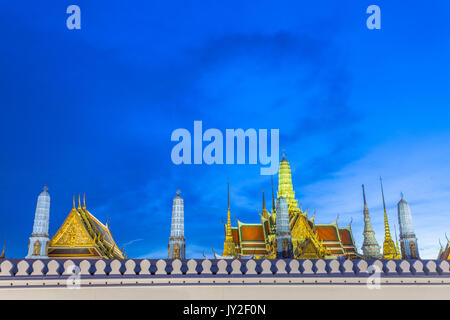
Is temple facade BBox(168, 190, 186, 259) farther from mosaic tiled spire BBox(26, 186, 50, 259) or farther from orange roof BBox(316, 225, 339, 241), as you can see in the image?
orange roof BBox(316, 225, 339, 241)

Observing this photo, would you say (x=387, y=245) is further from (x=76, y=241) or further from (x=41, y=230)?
(x=41, y=230)

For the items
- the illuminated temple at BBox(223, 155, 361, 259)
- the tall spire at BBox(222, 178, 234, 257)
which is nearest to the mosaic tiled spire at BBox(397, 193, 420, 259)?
the illuminated temple at BBox(223, 155, 361, 259)

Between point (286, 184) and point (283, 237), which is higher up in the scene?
point (286, 184)

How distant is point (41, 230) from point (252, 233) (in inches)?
1047

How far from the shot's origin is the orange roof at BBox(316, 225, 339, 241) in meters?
41.7

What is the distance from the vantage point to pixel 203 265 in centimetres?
1073

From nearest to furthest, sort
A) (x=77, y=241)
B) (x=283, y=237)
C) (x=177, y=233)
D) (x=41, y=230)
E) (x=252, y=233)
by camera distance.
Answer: (x=177, y=233) → (x=41, y=230) → (x=283, y=237) → (x=77, y=241) → (x=252, y=233)

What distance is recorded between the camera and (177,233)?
51.8 feet

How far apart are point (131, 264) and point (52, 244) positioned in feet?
38.4

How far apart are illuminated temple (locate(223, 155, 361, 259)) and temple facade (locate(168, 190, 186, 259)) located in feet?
68.6

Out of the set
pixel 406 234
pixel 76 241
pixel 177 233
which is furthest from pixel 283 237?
pixel 76 241

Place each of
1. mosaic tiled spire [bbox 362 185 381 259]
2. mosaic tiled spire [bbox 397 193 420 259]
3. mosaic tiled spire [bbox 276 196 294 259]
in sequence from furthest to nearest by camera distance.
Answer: mosaic tiled spire [bbox 362 185 381 259] < mosaic tiled spire [bbox 276 196 294 259] < mosaic tiled spire [bbox 397 193 420 259]

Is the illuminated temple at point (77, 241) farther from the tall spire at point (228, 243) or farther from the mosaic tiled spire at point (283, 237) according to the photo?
the tall spire at point (228, 243)
